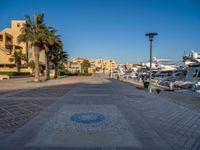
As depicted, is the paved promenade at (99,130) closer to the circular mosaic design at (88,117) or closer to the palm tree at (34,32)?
the circular mosaic design at (88,117)

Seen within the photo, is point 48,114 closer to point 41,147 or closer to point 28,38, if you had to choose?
point 41,147

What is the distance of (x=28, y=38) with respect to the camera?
22.1 metres

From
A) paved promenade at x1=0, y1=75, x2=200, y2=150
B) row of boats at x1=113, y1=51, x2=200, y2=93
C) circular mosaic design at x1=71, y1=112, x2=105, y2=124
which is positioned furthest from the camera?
row of boats at x1=113, y1=51, x2=200, y2=93

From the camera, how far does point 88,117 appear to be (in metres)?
6.35

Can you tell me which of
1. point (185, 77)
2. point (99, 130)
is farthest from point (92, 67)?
point (99, 130)

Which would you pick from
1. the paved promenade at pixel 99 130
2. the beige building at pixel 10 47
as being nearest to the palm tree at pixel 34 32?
the beige building at pixel 10 47

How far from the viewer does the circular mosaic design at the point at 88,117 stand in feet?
19.2

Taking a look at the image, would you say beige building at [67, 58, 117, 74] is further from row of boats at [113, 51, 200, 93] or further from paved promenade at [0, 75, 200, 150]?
paved promenade at [0, 75, 200, 150]

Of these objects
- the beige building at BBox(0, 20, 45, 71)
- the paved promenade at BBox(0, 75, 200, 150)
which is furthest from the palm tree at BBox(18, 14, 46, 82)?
the paved promenade at BBox(0, 75, 200, 150)

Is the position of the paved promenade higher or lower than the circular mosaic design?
higher

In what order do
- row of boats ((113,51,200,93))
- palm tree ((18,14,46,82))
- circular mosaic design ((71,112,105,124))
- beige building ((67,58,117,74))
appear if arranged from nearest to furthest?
1. circular mosaic design ((71,112,105,124))
2. row of boats ((113,51,200,93))
3. palm tree ((18,14,46,82))
4. beige building ((67,58,117,74))

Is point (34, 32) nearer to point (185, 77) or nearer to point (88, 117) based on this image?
point (88, 117)

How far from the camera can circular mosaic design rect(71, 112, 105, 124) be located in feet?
19.2

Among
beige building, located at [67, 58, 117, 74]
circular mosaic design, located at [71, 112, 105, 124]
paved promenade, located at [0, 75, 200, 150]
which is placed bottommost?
circular mosaic design, located at [71, 112, 105, 124]
